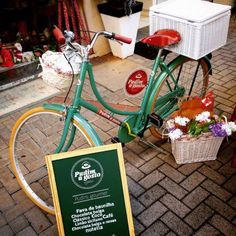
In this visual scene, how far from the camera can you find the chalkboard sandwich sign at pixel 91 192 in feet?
6.57

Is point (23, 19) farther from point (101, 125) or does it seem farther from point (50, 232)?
point (50, 232)

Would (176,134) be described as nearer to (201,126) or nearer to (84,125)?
(201,126)

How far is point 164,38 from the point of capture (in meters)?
2.85

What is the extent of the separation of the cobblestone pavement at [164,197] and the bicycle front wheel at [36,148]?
5.2 inches

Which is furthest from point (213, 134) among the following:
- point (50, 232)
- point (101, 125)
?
point (50, 232)

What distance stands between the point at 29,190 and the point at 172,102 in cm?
181

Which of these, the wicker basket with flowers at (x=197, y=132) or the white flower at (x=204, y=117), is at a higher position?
the white flower at (x=204, y=117)

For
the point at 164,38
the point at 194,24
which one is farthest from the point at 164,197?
the point at 194,24

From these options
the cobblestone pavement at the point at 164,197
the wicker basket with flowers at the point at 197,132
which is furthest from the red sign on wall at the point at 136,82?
the cobblestone pavement at the point at 164,197

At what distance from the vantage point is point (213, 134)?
2.96m

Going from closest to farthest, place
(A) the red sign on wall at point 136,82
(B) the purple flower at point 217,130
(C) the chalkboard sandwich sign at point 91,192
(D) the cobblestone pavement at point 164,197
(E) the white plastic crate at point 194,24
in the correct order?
(C) the chalkboard sandwich sign at point 91,192 < (D) the cobblestone pavement at point 164,197 < (E) the white plastic crate at point 194,24 < (B) the purple flower at point 217,130 < (A) the red sign on wall at point 136,82

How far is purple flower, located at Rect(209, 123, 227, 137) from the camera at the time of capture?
2.92 m

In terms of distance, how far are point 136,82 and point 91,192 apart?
54.7 inches

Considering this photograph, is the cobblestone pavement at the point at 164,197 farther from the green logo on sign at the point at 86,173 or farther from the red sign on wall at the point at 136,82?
the green logo on sign at the point at 86,173
